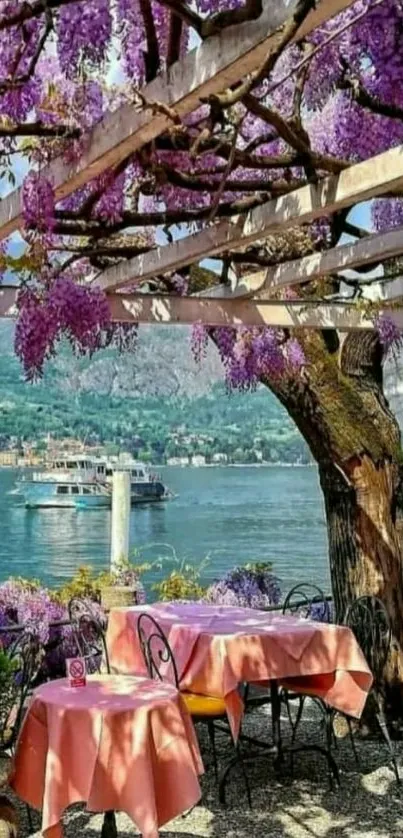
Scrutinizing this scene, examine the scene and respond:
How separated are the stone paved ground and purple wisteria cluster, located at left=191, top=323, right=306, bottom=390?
5.96 ft

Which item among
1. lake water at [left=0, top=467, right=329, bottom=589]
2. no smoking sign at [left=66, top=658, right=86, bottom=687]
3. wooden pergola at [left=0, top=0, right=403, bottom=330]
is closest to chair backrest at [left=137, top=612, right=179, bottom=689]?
no smoking sign at [left=66, top=658, right=86, bottom=687]

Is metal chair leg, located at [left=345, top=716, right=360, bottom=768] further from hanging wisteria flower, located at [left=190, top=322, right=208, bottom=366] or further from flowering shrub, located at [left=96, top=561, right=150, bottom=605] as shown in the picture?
flowering shrub, located at [left=96, top=561, right=150, bottom=605]

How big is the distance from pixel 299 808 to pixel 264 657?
61 cm

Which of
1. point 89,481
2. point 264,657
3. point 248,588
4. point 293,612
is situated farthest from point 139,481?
point 264,657

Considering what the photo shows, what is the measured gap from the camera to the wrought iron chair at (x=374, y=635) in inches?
199

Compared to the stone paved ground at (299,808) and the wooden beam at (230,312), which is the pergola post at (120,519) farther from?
the wooden beam at (230,312)

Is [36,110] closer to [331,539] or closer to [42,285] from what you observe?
[42,285]

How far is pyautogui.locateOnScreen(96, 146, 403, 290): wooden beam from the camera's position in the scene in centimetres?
289

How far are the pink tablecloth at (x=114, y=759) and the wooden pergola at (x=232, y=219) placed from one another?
1.59m

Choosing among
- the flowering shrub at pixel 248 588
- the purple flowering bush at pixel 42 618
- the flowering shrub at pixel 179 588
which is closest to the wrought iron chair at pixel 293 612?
the flowering shrub at pixel 248 588

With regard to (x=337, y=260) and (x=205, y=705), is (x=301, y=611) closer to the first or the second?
(x=205, y=705)

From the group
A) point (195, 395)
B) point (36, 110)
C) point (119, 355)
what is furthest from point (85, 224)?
point (195, 395)

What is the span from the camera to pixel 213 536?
2602 cm

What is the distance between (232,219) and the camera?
12.0 feet
